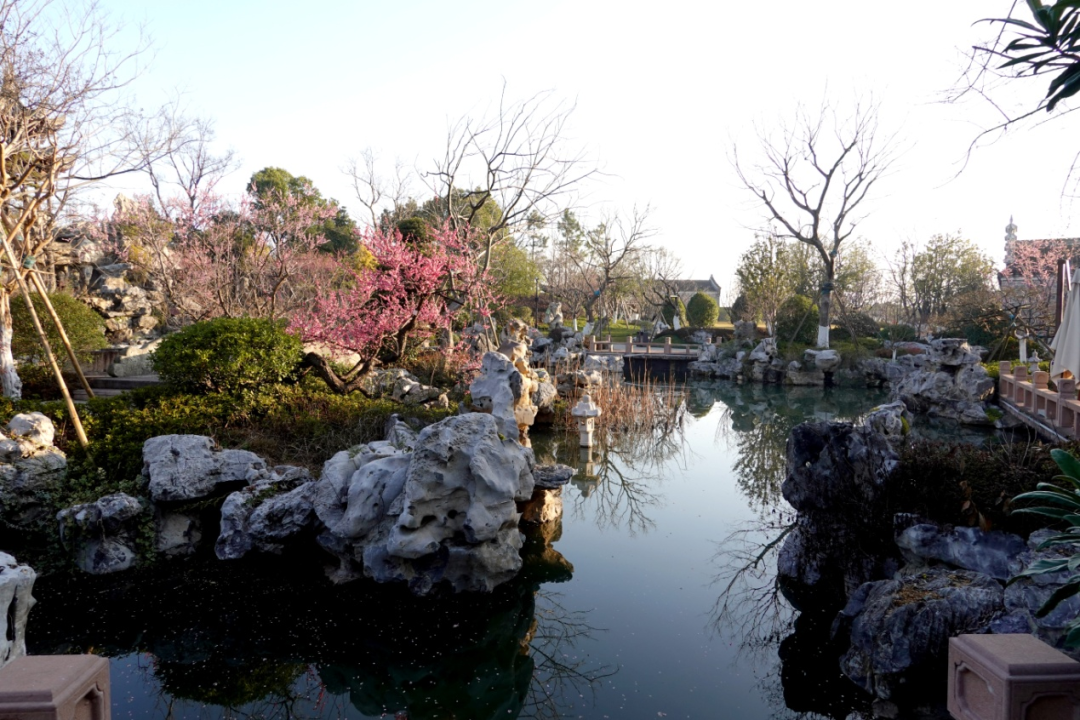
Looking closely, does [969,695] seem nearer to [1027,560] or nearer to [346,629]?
[1027,560]

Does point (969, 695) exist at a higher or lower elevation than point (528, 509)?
higher

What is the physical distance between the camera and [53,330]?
9734 millimetres

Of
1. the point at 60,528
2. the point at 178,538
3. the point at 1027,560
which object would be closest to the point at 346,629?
the point at 178,538

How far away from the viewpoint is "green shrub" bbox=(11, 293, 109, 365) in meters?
9.80

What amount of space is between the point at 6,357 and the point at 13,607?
546cm

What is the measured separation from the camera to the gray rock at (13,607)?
3580mm

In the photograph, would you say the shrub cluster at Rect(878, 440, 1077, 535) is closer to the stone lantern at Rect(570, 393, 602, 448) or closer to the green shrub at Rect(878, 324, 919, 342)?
the stone lantern at Rect(570, 393, 602, 448)

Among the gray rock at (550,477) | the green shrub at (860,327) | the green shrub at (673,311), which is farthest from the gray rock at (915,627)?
the green shrub at (673,311)

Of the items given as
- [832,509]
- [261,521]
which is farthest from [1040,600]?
[261,521]

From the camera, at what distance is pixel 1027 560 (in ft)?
12.2

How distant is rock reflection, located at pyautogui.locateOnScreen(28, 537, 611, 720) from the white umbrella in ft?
16.4

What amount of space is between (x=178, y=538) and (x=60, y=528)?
0.88 meters

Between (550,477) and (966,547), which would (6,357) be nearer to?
(550,477)

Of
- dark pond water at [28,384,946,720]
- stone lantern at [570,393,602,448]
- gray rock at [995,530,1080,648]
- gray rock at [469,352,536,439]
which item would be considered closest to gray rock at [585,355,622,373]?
stone lantern at [570,393,602,448]
